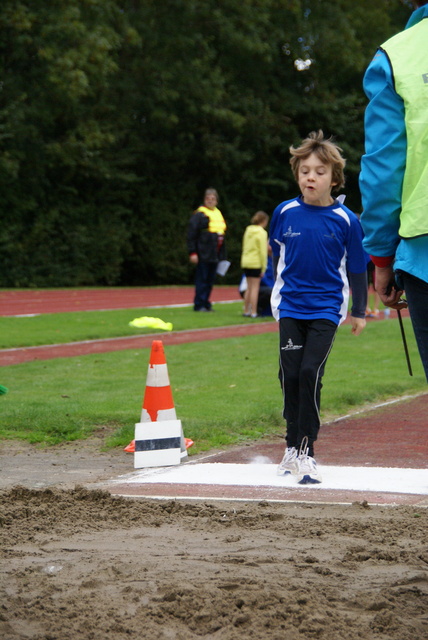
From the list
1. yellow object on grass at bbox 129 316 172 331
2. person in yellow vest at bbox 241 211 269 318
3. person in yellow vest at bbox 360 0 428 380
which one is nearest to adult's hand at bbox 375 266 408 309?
person in yellow vest at bbox 360 0 428 380

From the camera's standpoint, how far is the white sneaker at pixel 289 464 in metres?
6.01

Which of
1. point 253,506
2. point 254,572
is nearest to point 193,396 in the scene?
point 253,506

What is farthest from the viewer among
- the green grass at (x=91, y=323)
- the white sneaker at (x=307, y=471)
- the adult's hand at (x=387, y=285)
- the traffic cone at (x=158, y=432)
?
the green grass at (x=91, y=323)

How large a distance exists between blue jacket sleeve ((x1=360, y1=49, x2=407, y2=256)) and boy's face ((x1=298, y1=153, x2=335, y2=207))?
2.54 meters

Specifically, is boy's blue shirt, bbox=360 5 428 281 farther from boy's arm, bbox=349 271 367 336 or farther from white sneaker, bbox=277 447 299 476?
white sneaker, bbox=277 447 299 476

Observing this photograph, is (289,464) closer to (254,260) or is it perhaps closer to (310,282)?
(310,282)

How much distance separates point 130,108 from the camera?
35219mm

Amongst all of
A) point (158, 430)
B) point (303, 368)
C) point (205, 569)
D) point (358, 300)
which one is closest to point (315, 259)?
point (358, 300)

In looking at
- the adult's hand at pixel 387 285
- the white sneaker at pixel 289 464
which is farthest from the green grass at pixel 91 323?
the adult's hand at pixel 387 285

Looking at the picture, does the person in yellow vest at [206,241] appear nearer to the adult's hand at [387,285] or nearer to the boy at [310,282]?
the boy at [310,282]

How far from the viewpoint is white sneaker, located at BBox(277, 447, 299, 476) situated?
6012 millimetres

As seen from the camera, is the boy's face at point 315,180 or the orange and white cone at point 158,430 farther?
the orange and white cone at point 158,430

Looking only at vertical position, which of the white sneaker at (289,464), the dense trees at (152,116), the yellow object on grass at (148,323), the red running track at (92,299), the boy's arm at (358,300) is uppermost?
the dense trees at (152,116)

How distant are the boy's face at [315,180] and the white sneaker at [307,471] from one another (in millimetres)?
1593
